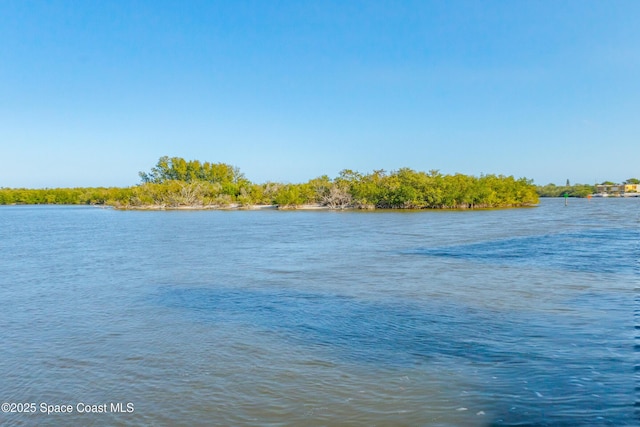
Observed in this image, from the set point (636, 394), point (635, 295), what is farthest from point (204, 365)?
point (635, 295)

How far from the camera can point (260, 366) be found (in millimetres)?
6668

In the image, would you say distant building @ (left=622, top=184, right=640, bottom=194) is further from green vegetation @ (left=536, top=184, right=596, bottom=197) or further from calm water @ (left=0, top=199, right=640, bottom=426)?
calm water @ (left=0, top=199, right=640, bottom=426)

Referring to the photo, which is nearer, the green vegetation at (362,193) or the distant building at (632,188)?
the green vegetation at (362,193)

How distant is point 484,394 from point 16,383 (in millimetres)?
5937

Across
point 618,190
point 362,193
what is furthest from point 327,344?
point 618,190

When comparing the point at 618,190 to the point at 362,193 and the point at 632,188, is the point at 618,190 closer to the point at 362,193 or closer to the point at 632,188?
the point at 632,188

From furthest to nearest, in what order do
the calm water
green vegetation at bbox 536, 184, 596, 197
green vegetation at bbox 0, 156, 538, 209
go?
1. green vegetation at bbox 536, 184, 596, 197
2. green vegetation at bbox 0, 156, 538, 209
3. the calm water

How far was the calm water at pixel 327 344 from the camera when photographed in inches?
211

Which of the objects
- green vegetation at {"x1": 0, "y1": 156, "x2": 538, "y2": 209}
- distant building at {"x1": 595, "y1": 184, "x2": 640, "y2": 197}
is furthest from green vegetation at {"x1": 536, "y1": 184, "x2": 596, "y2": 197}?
green vegetation at {"x1": 0, "y1": 156, "x2": 538, "y2": 209}

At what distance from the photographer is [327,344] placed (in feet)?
24.8

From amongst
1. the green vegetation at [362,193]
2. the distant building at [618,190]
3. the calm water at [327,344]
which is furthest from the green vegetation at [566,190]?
the calm water at [327,344]

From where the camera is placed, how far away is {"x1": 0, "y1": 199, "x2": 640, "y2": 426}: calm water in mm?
5363

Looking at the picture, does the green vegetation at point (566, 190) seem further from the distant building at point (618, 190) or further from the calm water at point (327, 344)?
the calm water at point (327, 344)

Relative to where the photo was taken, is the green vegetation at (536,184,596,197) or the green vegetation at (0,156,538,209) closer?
the green vegetation at (0,156,538,209)
